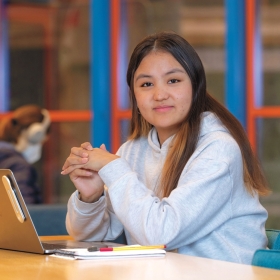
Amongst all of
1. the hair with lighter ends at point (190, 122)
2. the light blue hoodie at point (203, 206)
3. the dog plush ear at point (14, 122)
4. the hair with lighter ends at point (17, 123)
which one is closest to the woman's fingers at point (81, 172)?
the light blue hoodie at point (203, 206)

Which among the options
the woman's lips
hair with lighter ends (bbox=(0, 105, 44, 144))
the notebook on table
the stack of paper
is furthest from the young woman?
hair with lighter ends (bbox=(0, 105, 44, 144))

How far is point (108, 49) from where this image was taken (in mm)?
5164

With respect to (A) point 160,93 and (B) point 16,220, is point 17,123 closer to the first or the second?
(A) point 160,93

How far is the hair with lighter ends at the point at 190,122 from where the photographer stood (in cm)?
212

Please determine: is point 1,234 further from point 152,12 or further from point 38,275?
point 152,12

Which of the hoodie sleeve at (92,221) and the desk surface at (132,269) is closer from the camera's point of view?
the desk surface at (132,269)

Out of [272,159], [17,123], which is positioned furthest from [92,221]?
[17,123]

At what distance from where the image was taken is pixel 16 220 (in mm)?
1862

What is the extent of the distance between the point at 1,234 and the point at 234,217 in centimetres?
69

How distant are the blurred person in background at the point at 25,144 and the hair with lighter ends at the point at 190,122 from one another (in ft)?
6.94

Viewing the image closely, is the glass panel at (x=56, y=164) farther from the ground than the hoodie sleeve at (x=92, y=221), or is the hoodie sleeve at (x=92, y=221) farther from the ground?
the hoodie sleeve at (x=92, y=221)

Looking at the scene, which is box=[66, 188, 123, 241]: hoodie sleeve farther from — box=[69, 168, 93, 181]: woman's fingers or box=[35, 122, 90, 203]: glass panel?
box=[35, 122, 90, 203]: glass panel

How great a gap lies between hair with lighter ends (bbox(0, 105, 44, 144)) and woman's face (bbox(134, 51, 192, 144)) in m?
2.59

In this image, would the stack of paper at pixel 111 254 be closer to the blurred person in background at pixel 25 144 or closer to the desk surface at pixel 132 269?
the desk surface at pixel 132 269
